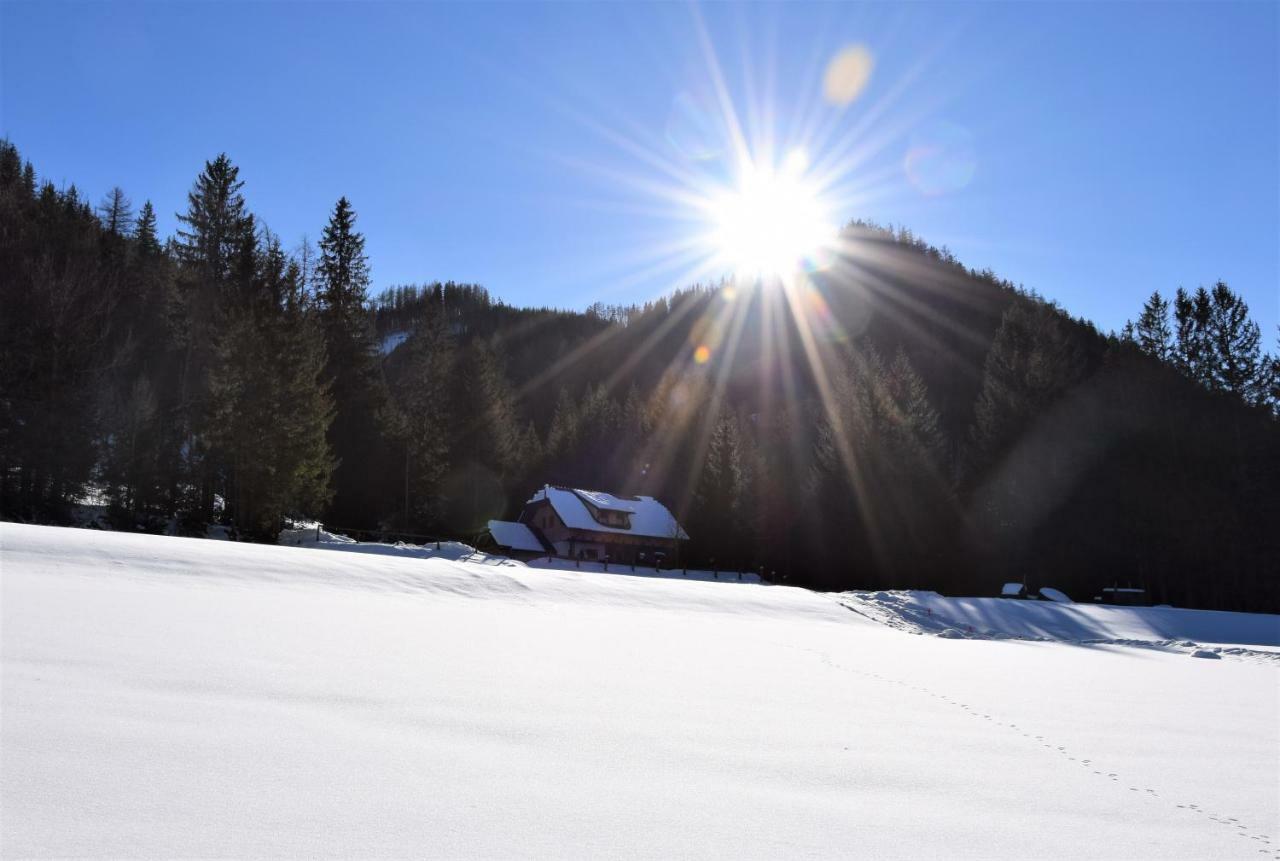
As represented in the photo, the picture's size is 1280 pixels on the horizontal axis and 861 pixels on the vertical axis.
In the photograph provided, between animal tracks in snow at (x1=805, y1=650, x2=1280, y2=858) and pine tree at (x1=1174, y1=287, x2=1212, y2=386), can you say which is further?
pine tree at (x1=1174, y1=287, x2=1212, y2=386)

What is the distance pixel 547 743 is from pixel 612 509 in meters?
45.4

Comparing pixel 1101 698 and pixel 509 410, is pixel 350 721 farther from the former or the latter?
pixel 509 410

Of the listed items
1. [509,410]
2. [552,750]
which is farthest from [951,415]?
[552,750]

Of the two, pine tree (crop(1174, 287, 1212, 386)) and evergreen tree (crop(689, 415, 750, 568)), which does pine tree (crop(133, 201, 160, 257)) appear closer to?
evergreen tree (crop(689, 415, 750, 568))

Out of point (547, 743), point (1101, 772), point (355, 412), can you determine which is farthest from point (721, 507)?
point (547, 743)

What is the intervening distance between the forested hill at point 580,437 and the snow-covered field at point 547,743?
871 inches

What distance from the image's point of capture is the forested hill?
2920 centimetres

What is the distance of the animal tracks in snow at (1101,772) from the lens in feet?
12.1

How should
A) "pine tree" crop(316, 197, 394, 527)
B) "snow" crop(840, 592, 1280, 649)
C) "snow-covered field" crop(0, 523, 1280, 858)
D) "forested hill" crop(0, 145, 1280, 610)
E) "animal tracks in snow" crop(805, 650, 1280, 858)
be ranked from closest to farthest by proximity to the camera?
"snow-covered field" crop(0, 523, 1280, 858)
"animal tracks in snow" crop(805, 650, 1280, 858)
"snow" crop(840, 592, 1280, 649)
"forested hill" crop(0, 145, 1280, 610)
"pine tree" crop(316, 197, 394, 527)

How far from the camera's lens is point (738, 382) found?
275 feet

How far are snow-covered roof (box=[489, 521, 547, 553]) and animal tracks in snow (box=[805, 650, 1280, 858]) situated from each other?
40.0m

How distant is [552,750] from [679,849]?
1272 mm

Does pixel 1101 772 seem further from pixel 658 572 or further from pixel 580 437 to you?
pixel 580 437

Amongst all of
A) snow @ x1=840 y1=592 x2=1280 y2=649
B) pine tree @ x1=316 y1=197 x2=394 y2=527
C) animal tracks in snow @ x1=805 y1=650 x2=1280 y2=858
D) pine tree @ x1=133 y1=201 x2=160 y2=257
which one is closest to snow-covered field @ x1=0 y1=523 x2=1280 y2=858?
animal tracks in snow @ x1=805 y1=650 x2=1280 y2=858
